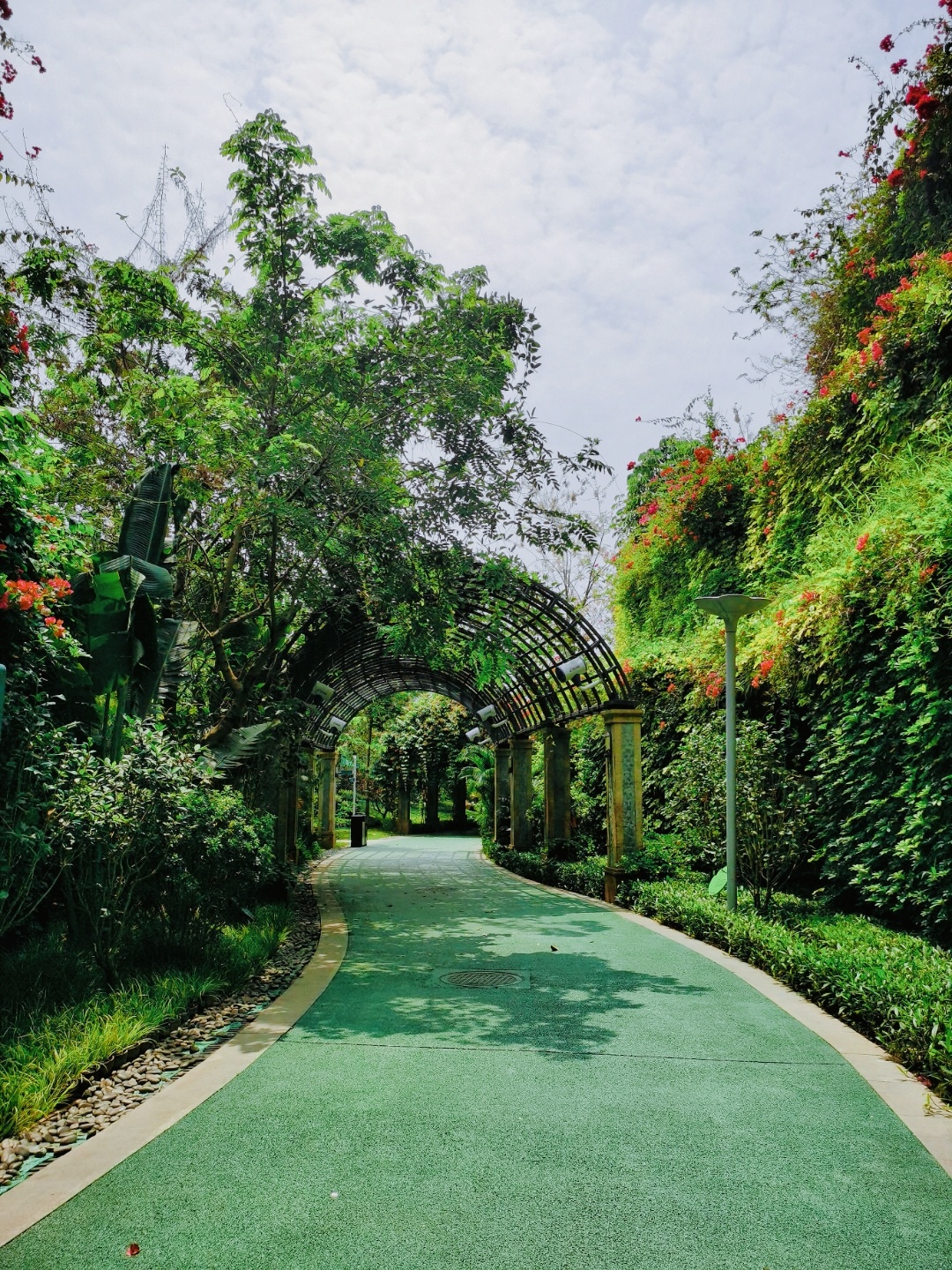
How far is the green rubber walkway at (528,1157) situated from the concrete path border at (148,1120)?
0.08 m

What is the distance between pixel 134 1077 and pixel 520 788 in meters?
14.2

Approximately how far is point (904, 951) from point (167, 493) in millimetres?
6412

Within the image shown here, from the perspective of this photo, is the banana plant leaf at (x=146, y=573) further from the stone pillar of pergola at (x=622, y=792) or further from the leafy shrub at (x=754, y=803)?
the stone pillar of pergola at (x=622, y=792)

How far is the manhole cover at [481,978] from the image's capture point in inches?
248

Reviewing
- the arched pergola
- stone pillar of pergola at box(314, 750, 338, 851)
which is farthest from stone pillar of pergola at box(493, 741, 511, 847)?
stone pillar of pergola at box(314, 750, 338, 851)

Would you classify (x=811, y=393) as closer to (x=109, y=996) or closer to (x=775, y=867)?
(x=775, y=867)

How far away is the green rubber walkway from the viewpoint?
2.70 meters

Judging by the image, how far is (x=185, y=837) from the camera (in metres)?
5.57

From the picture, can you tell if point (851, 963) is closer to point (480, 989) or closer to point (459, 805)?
point (480, 989)

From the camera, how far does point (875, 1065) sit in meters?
4.42

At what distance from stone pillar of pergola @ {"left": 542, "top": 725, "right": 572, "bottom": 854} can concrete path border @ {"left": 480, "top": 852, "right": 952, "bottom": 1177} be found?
24.0 feet

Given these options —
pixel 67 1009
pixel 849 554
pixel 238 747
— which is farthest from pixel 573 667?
pixel 67 1009


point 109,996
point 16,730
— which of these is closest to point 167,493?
Answer: point 16,730

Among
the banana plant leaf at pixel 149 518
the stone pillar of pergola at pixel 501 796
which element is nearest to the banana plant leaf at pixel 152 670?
the banana plant leaf at pixel 149 518
